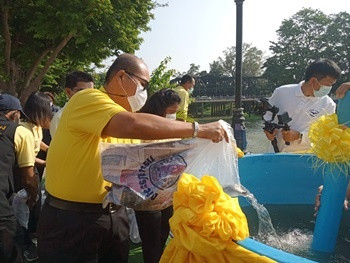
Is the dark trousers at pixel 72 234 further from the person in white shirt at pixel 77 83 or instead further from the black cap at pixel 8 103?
the person in white shirt at pixel 77 83

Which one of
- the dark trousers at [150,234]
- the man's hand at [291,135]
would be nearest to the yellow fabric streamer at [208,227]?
the dark trousers at [150,234]

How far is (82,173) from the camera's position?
1.88m

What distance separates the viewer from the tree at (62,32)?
1040 cm

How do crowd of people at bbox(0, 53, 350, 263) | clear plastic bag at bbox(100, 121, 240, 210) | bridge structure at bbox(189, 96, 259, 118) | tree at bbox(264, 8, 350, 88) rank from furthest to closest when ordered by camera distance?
tree at bbox(264, 8, 350, 88), bridge structure at bbox(189, 96, 259, 118), clear plastic bag at bbox(100, 121, 240, 210), crowd of people at bbox(0, 53, 350, 263)

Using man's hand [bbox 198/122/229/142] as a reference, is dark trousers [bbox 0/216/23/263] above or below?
below

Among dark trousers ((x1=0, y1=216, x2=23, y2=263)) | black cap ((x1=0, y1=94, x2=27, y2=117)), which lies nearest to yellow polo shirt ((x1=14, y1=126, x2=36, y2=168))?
black cap ((x1=0, y1=94, x2=27, y2=117))

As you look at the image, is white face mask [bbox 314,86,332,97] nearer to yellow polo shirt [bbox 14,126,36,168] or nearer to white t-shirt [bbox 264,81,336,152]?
white t-shirt [bbox 264,81,336,152]

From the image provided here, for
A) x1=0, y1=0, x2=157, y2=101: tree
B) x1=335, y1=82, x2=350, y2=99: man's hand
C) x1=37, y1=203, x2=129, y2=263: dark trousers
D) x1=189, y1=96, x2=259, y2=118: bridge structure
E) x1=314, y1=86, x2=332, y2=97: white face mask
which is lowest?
x1=189, y1=96, x2=259, y2=118: bridge structure

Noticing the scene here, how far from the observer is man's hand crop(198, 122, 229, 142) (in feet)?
5.78

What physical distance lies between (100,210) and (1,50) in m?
12.2

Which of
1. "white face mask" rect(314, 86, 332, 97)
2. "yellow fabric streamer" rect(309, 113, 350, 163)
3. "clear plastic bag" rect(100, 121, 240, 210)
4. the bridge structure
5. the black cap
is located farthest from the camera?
the bridge structure

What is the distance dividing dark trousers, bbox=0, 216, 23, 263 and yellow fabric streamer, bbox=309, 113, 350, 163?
7.07 feet

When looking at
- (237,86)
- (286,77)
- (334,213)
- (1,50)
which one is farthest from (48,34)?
(286,77)

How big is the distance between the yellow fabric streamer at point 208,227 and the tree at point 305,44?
1606 inches
